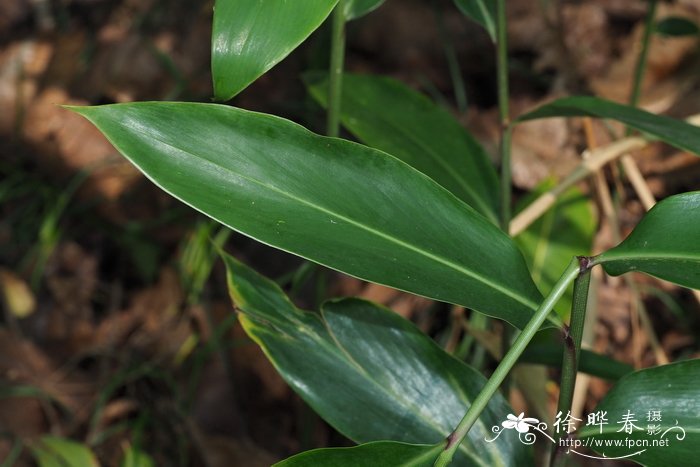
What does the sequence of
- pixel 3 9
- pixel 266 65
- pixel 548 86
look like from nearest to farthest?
pixel 266 65
pixel 548 86
pixel 3 9

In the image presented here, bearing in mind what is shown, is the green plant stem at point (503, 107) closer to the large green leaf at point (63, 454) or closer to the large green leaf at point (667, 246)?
the large green leaf at point (667, 246)

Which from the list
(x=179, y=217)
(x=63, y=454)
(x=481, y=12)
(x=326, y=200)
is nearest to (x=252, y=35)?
(x=326, y=200)

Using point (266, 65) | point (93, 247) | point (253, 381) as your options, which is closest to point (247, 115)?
point (266, 65)

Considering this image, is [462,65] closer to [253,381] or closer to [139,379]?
[253,381]

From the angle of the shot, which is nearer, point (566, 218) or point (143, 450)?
point (566, 218)

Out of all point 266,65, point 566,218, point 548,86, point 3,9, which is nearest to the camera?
point 266,65

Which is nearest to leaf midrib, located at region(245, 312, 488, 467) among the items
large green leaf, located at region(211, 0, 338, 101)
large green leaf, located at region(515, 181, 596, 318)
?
large green leaf, located at region(211, 0, 338, 101)
